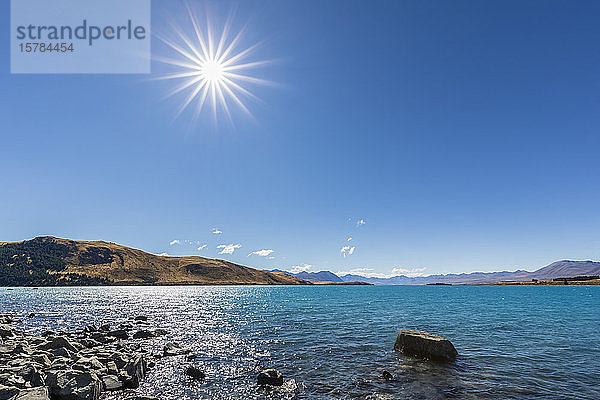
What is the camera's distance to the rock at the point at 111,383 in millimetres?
18188

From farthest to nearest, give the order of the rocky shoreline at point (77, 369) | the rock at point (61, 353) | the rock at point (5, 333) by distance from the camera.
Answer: the rock at point (5, 333), the rock at point (61, 353), the rocky shoreline at point (77, 369)

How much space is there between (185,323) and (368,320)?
93.7 feet

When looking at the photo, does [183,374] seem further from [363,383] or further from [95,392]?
[363,383]

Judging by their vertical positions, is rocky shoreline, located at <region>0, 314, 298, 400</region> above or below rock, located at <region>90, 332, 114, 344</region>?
above

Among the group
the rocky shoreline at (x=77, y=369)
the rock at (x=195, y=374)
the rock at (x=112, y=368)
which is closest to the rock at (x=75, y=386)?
the rocky shoreline at (x=77, y=369)

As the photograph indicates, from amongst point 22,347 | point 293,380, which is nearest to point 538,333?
point 293,380

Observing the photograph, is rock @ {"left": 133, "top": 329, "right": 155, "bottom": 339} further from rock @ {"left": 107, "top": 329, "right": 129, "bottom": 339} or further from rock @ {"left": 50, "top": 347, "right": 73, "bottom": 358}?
rock @ {"left": 50, "top": 347, "right": 73, "bottom": 358}

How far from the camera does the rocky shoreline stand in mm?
16328

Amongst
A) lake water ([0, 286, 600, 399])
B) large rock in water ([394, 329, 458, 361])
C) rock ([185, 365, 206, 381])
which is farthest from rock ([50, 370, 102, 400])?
large rock in water ([394, 329, 458, 361])

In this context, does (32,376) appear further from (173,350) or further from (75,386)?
(173,350)

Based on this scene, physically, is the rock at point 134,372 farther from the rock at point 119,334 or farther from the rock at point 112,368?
the rock at point 119,334

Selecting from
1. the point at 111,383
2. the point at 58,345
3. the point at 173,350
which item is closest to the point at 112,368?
the point at 111,383

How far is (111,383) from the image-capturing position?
18.5 metres

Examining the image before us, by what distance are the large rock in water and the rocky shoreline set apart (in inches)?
471
